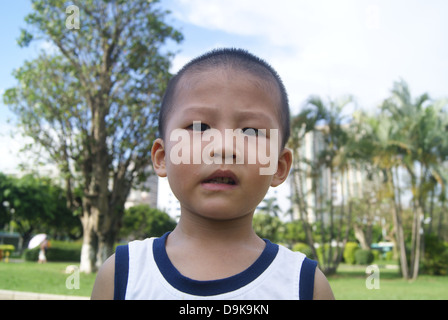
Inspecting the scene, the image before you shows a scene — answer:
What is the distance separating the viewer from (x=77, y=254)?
28.4 metres

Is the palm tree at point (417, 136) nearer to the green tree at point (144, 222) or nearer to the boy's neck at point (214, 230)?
the boy's neck at point (214, 230)

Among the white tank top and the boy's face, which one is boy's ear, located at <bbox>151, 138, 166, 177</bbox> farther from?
the white tank top

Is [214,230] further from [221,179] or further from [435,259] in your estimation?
[435,259]

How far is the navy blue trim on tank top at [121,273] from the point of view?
3.98 feet

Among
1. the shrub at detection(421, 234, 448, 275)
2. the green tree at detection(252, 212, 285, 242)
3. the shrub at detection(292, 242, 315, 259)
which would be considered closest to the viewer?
the shrub at detection(421, 234, 448, 275)

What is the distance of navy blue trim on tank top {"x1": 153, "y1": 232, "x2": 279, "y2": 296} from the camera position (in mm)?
1123

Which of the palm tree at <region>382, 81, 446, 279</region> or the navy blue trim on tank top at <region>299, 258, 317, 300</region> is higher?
the palm tree at <region>382, 81, 446, 279</region>

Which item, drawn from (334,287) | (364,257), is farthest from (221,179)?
(364,257)

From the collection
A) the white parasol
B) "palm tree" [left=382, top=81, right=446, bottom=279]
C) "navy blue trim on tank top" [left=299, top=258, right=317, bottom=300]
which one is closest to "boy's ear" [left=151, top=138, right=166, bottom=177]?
"navy blue trim on tank top" [left=299, top=258, right=317, bottom=300]

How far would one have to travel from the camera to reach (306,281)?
3.98 feet

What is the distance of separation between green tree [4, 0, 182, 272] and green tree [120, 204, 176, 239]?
32.5m

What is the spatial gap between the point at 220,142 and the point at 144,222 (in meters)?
49.0

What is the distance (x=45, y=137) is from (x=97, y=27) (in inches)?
174

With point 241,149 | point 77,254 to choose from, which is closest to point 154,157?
point 241,149
